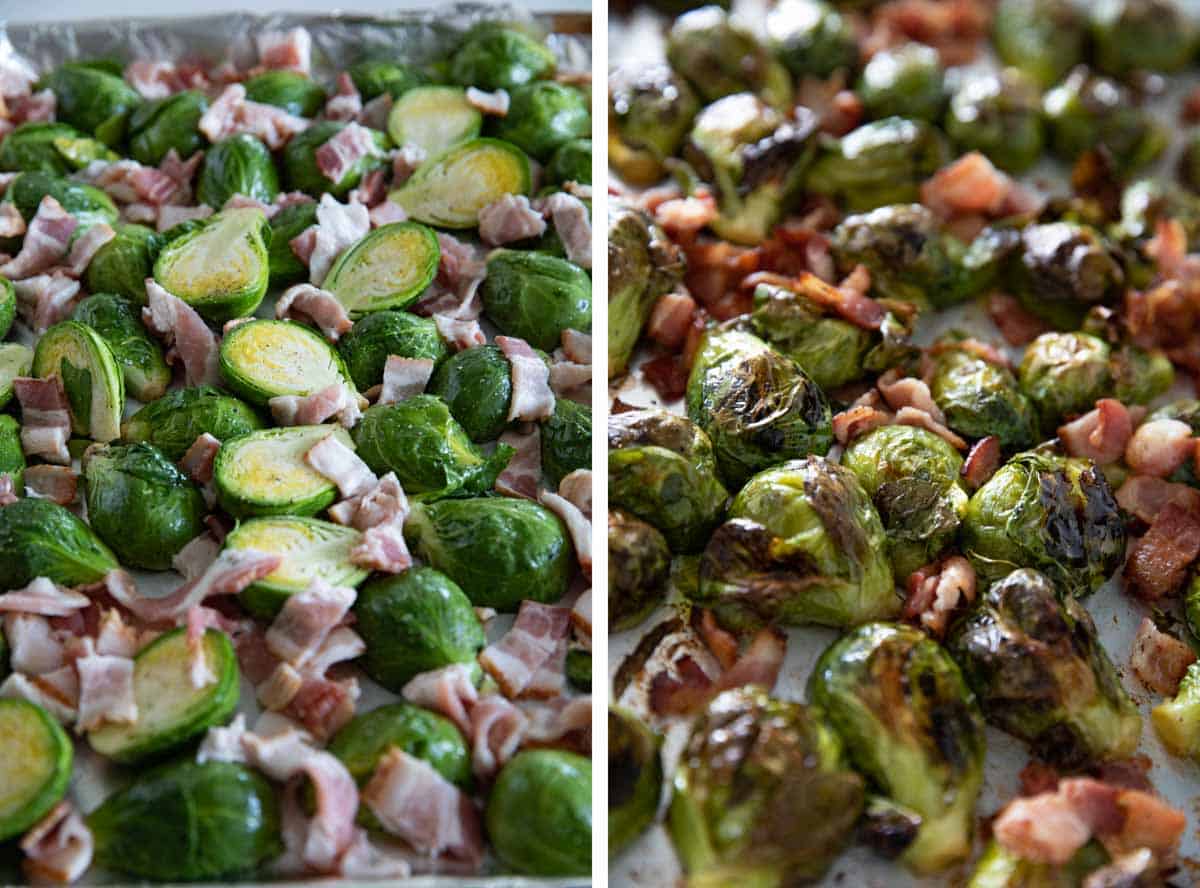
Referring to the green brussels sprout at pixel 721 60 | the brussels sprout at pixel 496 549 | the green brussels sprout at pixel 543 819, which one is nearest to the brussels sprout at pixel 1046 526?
the brussels sprout at pixel 496 549

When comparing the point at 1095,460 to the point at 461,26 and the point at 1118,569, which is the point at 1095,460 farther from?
the point at 461,26

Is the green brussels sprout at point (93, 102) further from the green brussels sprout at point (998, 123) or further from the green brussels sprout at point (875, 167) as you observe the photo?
the green brussels sprout at point (998, 123)

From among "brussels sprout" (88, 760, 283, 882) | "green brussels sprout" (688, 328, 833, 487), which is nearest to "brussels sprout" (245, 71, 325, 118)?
"green brussels sprout" (688, 328, 833, 487)

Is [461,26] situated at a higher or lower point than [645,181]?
higher

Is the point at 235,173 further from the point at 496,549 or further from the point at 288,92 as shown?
the point at 496,549

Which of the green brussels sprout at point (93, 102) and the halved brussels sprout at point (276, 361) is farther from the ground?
the green brussels sprout at point (93, 102)

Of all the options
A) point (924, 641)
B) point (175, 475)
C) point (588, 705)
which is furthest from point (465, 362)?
point (924, 641)
